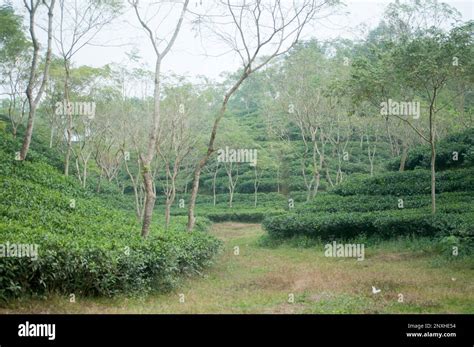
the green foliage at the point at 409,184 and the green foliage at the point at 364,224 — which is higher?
the green foliage at the point at 409,184

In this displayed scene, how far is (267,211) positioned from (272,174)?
864 centimetres

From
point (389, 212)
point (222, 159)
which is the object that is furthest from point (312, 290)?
point (222, 159)

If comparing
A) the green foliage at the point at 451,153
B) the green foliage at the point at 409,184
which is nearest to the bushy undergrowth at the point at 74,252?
the green foliage at the point at 409,184

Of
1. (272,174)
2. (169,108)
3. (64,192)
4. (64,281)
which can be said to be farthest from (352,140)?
(64,281)

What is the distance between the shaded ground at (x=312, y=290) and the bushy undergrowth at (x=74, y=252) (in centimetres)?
27

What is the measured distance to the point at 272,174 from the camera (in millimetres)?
40875

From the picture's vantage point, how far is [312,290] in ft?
32.7

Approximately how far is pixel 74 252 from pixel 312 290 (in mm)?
4971

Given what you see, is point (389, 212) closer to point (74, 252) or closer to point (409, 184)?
point (409, 184)

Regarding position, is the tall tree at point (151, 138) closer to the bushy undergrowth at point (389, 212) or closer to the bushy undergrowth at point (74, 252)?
the bushy undergrowth at point (74, 252)

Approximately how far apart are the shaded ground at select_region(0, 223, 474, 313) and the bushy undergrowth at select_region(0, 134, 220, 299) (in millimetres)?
270

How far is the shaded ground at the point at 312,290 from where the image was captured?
26.2 ft
